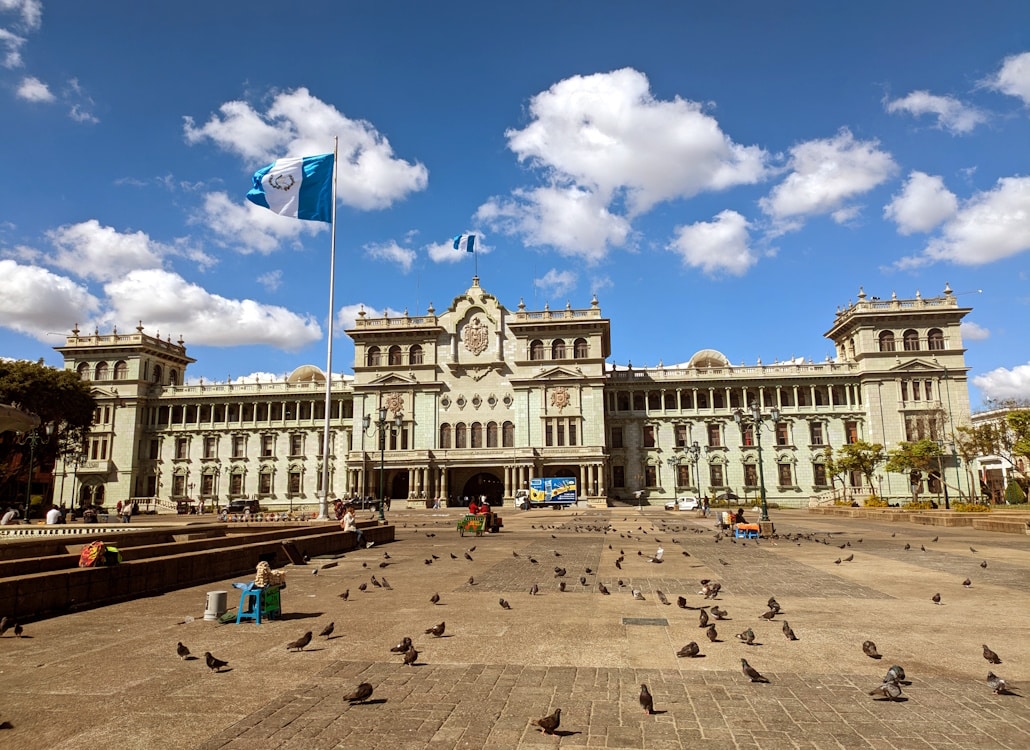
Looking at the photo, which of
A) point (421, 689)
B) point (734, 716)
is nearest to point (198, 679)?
point (421, 689)

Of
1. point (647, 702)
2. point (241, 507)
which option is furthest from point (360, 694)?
point (241, 507)

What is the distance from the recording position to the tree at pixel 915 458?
51.9 meters

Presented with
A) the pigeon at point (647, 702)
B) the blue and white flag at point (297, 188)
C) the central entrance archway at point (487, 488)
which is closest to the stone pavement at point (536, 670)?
the pigeon at point (647, 702)

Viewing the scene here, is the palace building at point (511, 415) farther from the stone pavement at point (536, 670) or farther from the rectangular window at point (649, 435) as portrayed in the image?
the stone pavement at point (536, 670)

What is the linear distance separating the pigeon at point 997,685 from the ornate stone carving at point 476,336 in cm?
6132

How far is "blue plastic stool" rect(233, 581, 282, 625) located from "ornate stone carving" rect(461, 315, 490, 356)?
57.1 m

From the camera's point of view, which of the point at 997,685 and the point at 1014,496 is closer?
the point at 997,685

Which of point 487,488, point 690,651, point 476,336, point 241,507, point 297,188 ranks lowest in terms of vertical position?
point 241,507

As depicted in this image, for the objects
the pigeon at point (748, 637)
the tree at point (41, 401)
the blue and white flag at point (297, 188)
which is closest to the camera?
the pigeon at point (748, 637)

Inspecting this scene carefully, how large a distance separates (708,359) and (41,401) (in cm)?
6442

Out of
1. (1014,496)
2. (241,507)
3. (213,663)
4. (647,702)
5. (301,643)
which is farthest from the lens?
(241,507)

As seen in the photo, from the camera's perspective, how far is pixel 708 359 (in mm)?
76562

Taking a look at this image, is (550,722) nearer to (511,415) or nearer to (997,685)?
(997,685)

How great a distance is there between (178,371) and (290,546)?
71.5m
